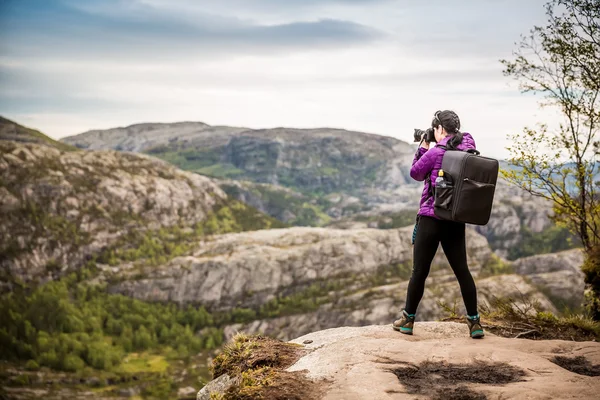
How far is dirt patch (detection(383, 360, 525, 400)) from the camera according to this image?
26.3 ft

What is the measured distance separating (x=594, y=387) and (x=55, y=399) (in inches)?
6973

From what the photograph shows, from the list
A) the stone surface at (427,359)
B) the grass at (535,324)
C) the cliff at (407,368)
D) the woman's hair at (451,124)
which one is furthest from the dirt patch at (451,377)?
the woman's hair at (451,124)

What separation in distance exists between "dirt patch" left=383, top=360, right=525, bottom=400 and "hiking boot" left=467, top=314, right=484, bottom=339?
2.06m

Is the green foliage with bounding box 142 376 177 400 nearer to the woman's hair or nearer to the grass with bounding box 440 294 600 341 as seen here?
the grass with bounding box 440 294 600 341

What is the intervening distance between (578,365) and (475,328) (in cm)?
236

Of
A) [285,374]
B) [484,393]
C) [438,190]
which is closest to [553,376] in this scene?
[484,393]

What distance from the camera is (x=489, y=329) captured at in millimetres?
13008

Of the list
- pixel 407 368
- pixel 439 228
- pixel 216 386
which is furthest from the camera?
pixel 439 228

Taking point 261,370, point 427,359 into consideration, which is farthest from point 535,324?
point 261,370

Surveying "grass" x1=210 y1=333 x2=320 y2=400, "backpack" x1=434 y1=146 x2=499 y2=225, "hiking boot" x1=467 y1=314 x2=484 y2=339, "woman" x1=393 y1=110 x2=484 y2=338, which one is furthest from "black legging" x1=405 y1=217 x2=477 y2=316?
"grass" x1=210 y1=333 x2=320 y2=400

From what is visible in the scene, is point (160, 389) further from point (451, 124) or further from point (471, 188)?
point (471, 188)

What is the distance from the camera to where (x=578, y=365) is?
380 inches

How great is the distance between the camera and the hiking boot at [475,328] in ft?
37.4

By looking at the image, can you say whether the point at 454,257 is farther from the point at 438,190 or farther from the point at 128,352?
the point at 128,352
